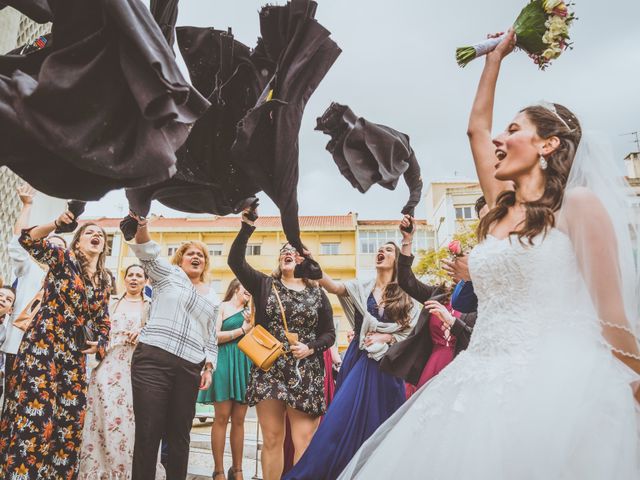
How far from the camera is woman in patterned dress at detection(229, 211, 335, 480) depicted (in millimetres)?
4547

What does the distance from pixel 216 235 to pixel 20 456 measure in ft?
125

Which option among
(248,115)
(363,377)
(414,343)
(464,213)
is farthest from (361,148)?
(464,213)

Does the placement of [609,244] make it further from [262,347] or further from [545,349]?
[262,347]

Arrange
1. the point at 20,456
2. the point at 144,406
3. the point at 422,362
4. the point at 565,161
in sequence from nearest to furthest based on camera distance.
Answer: the point at 565,161 → the point at 20,456 → the point at 144,406 → the point at 422,362

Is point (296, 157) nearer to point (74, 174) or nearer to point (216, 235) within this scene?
point (74, 174)

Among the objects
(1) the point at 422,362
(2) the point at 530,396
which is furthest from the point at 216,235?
(2) the point at 530,396

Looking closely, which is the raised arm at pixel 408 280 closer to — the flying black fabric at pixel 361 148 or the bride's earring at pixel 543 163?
the flying black fabric at pixel 361 148

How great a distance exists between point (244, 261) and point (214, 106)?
2109mm

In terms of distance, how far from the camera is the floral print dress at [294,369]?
15.0 ft

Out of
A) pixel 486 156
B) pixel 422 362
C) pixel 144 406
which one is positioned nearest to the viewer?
pixel 486 156

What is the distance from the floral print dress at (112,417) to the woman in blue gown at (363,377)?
1.60 m

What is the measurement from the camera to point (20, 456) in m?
3.68

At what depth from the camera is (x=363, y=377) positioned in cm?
466

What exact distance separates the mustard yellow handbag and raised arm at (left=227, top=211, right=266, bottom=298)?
398 millimetres
